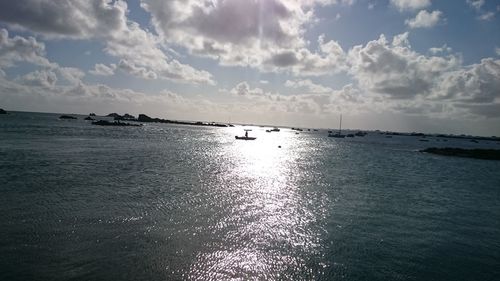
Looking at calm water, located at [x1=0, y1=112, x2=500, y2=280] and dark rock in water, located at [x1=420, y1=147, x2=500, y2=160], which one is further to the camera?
dark rock in water, located at [x1=420, y1=147, x2=500, y2=160]

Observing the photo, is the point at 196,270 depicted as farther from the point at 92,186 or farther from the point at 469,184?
the point at 469,184

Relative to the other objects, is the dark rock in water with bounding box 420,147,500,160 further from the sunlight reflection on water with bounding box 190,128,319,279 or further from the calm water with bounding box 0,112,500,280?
the sunlight reflection on water with bounding box 190,128,319,279

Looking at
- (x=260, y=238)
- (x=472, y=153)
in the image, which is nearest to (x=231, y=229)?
(x=260, y=238)

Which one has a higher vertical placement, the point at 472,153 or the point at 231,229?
the point at 472,153

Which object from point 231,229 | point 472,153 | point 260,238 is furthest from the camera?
point 472,153

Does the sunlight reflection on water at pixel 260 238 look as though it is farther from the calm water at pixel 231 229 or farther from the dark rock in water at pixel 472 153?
the dark rock in water at pixel 472 153

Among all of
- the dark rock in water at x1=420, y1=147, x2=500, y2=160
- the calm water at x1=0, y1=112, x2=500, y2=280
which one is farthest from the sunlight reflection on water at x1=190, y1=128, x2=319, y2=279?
the dark rock in water at x1=420, y1=147, x2=500, y2=160

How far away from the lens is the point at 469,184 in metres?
46.9

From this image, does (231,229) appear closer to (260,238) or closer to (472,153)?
(260,238)

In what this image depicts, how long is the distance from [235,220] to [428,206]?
19099 mm

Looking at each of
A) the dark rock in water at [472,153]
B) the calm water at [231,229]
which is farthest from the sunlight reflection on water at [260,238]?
the dark rock in water at [472,153]

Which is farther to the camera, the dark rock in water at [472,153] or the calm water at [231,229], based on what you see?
the dark rock in water at [472,153]

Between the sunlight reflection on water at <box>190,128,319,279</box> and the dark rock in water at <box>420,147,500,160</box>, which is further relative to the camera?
the dark rock in water at <box>420,147,500,160</box>

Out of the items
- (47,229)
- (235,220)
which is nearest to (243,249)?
(235,220)
